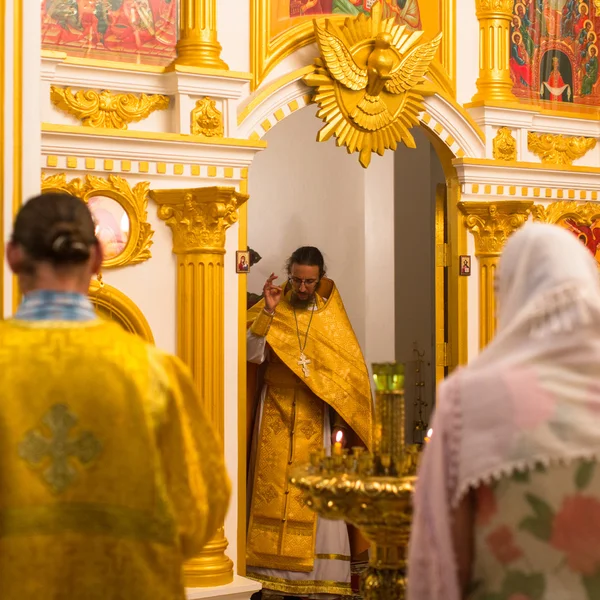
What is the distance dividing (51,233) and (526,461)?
114 cm

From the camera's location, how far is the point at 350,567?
7.97 m

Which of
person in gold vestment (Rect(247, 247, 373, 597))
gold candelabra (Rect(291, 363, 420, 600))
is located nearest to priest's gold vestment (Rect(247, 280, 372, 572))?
person in gold vestment (Rect(247, 247, 373, 597))

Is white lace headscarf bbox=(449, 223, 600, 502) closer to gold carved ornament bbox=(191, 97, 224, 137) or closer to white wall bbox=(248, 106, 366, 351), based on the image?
gold carved ornament bbox=(191, 97, 224, 137)

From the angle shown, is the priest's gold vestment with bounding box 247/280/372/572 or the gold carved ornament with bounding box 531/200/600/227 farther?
the gold carved ornament with bounding box 531/200/600/227

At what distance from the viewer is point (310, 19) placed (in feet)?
24.3

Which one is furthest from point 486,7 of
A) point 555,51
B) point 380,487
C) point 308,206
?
point 380,487

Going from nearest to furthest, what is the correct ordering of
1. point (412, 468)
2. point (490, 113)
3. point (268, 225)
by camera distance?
1. point (412, 468)
2. point (490, 113)
3. point (268, 225)

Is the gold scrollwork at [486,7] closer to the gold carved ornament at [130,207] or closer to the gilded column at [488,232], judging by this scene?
the gilded column at [488,232]

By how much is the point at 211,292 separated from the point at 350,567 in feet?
7.30

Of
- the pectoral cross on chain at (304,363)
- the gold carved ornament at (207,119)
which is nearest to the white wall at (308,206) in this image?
the pectoral cross on chain at (304,363)

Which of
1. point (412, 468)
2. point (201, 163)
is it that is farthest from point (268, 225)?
point (412, 468)

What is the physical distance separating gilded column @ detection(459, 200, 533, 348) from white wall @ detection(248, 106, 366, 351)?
9.25ft

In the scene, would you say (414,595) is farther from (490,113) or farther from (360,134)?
(490,113)

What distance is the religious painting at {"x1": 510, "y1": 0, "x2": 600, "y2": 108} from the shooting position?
27.5ft
